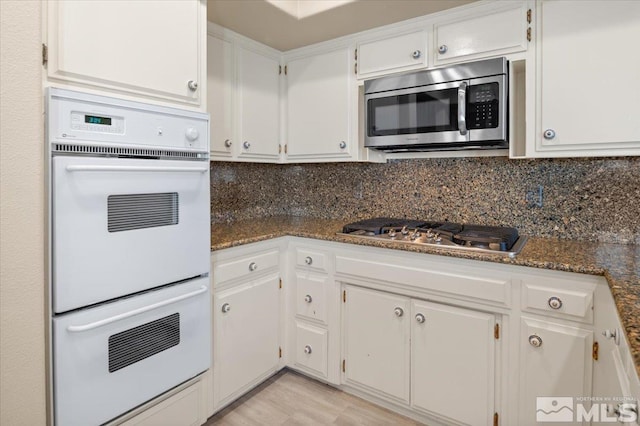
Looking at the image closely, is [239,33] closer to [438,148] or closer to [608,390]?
[438,148]

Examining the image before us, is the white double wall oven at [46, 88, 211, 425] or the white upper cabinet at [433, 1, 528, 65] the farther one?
the white upper cabinet at [433, 1, 528, 65]

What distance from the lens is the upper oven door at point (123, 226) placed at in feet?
3.88

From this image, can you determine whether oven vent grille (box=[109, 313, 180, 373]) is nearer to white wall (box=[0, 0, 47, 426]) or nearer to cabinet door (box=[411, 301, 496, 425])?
white wall (box=[0, 0, 47, 426])

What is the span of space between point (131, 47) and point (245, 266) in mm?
1131

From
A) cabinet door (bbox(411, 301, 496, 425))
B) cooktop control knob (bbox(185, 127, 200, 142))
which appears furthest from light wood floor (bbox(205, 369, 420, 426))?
cooktop control knob (bbox(185, 127, 200, 142))

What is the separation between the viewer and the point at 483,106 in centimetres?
184

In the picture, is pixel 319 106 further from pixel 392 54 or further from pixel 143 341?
pixel 143 341

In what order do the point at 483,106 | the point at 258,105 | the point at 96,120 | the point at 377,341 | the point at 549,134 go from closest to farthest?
the point at 96,120
the point at 549,134
the point at 483,106
the point at 377,341
the point at 258,105

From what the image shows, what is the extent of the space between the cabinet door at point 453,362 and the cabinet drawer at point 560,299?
0.62 ft

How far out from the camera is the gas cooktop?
1699 mm

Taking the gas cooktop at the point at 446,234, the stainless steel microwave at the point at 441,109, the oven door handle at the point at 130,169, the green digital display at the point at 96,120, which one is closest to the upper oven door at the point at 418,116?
the stainless steel microwave at the point at 441,109

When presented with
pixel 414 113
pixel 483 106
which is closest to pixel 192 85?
pixel 414 113

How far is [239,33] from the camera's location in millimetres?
2297

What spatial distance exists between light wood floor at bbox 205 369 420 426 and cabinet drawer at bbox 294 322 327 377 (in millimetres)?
119
